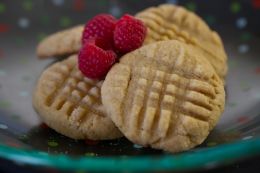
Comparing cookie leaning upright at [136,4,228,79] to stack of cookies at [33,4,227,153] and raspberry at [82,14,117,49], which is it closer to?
stack of cookies at [33,4,227,153]

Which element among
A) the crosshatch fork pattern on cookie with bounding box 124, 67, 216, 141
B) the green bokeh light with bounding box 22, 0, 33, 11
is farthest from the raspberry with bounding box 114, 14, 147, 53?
the green bokeh light with bounding box 22, 0, 33, 11

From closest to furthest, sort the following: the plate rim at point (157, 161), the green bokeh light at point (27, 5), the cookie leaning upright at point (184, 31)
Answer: the plate rim at point (157, 161)
the cookie leaning upright at point (184, 31)
the green bokeh light at point (27, 5)

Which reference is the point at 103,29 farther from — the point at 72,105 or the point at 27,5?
the point at 27,5

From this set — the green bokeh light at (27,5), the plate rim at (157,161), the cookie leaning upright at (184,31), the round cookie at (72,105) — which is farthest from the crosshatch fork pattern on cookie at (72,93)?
the green bokeh light at (27,5)

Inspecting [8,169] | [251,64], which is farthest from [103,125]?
[251,64]

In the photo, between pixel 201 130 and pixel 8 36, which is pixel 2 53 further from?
pixel 201 130

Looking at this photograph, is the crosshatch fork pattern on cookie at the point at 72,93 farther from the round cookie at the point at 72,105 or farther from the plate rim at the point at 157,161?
the plate rim at the point at 157,161
